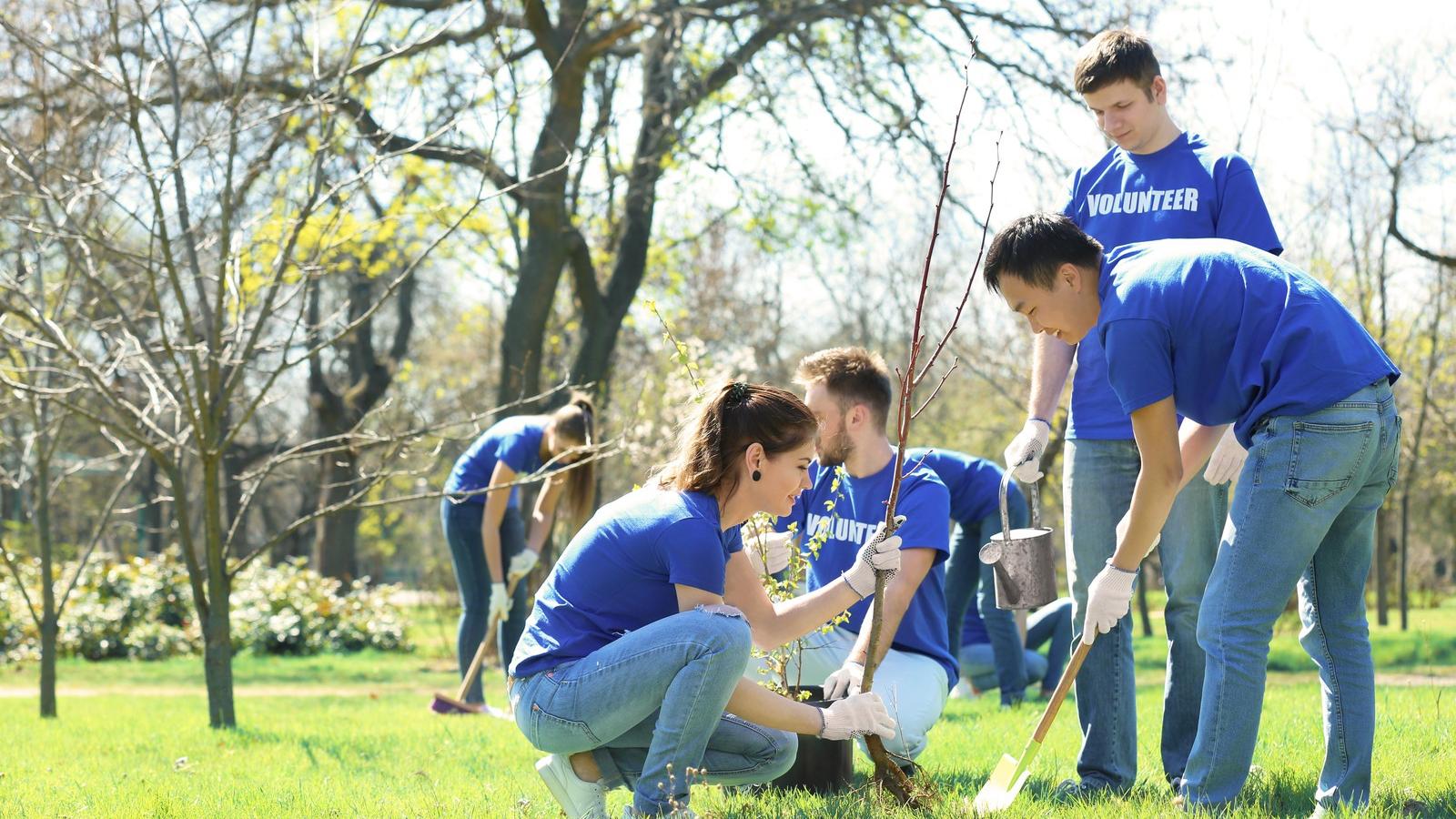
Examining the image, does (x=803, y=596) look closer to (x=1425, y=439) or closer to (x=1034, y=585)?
(x=1034, y=585)

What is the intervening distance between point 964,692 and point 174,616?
10.5 meters

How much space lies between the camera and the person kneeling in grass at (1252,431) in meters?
2.78

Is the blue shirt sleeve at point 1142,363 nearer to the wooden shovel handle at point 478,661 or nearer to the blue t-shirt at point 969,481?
the blue t-shirt at point 969,481

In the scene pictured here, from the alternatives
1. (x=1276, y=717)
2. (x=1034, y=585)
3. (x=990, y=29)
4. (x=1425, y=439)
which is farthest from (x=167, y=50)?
(x=1425, y=439)

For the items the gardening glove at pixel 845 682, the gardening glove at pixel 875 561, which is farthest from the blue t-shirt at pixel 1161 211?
the gardening glove at pixel 845 682

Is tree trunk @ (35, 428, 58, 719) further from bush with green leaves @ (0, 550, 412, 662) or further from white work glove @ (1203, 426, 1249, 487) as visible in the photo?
bush with green leaves @ (0, 550, 412, 662)

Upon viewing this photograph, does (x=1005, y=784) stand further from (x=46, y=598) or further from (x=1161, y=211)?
(x=46, y=598)

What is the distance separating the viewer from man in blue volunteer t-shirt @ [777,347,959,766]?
3936 mm

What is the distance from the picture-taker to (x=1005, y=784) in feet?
10.5

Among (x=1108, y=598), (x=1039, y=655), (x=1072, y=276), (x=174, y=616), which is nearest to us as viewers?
(x=1072, y=276)

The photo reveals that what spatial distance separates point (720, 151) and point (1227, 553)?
7653mm

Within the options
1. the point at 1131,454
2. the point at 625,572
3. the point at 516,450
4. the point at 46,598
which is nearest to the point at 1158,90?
the point at 1131,454

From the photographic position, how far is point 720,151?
396 inches

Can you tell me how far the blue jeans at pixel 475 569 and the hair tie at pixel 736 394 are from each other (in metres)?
4.09
